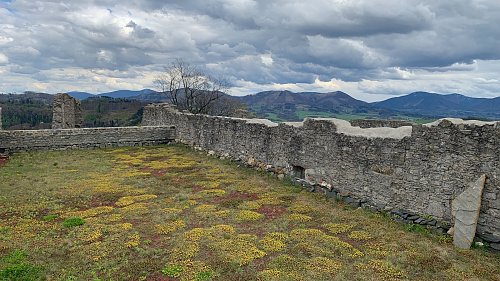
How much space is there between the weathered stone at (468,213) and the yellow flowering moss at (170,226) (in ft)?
27.7

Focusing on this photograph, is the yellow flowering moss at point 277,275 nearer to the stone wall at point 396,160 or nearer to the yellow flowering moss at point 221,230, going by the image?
the yellow flowering moss at point 221,230

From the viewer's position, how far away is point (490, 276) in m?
9.25

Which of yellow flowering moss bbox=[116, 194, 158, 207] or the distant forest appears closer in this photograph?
yellow flowering moss bbox=[116, 194, 158, 207]

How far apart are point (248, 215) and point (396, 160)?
5690 millimetres

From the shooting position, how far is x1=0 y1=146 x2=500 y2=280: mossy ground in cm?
941

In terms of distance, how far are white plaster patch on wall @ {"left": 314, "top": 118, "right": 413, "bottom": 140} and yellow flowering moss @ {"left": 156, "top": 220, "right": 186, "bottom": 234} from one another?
25.2 feet

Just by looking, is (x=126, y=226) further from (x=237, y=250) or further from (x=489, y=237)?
(x=489, y=237)

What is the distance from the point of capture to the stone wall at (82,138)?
89.7 ft

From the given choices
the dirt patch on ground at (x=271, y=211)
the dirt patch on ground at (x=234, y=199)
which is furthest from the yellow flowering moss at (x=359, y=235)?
the dirt patch on ground at (x=234, y=199)

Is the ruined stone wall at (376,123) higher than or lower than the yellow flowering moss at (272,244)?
higher

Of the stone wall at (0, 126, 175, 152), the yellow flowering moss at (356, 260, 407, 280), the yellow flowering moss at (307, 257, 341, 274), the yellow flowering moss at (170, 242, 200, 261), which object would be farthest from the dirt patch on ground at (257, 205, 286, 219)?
the stone wall at (0, 126, 175, 152)

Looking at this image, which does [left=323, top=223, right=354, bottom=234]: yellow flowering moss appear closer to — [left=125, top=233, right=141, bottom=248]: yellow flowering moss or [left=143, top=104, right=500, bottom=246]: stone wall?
[left=143, top=104, right=500, bottom=246]: stone wall

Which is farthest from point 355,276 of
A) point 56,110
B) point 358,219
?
point 56,110

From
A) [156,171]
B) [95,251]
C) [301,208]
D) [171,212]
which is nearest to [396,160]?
[301,208]
